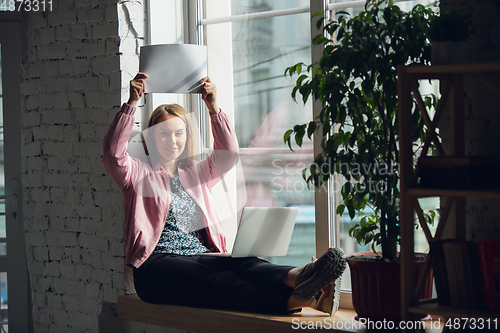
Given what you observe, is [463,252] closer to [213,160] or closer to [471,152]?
[471,152]

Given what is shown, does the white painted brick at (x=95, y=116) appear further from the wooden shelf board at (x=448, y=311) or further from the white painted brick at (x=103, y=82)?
the wooden shelf board at (x=448, y=311)

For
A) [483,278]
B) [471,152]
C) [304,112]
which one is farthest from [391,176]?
[304,112]

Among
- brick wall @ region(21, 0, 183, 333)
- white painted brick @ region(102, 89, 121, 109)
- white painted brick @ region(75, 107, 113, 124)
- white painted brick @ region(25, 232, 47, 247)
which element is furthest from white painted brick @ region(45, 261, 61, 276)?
white painted brick @ region(102, 89, 121, 109)

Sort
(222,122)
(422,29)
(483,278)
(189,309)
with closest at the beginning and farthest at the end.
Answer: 1. (483,278)
2. (422,29)
3. (189,309)
4. (222,122)

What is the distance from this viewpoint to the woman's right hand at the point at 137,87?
2328 millimetres

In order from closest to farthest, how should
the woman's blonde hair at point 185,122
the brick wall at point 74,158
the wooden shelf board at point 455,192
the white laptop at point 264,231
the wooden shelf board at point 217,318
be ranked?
the wooden shelf board at point 455,192, the wooden shelf board at point 217,318, the white laptop at point 264,231, the woman's blonde hair at point 185,122, the brick wall at point 74,158

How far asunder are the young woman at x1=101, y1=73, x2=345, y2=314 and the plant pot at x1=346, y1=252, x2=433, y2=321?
16 cm

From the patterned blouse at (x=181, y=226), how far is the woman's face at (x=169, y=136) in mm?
133

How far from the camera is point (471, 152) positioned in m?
1.98

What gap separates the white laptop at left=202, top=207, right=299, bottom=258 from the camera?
2205 millimetres

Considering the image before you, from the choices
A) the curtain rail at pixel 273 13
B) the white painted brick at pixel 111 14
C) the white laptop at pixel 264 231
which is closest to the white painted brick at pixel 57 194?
the white painted brick at pixel 111 14

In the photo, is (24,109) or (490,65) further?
(24,109)

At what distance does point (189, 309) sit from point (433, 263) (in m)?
1.06

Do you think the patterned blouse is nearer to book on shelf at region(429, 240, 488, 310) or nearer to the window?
the window
